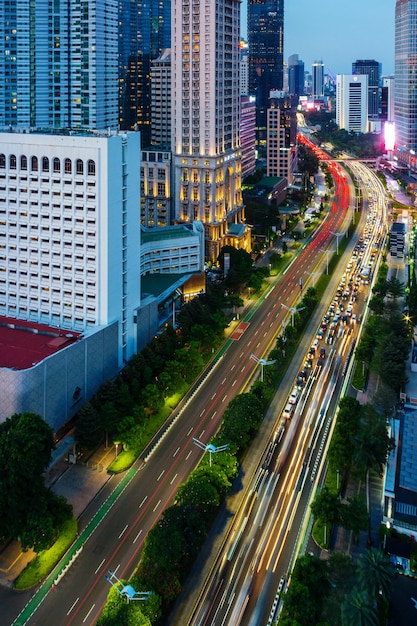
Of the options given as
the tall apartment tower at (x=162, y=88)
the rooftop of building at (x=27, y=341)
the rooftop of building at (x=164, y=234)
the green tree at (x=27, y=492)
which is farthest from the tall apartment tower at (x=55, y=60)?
the green tree at (x=27, y=492)

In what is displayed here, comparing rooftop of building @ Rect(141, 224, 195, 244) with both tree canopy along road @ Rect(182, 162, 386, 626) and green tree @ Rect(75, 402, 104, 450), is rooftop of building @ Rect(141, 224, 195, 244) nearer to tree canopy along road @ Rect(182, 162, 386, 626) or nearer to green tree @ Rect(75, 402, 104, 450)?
tree canopy along road @ Rect(182, 162, 386, 626)

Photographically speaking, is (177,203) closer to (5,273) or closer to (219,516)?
(5,273)

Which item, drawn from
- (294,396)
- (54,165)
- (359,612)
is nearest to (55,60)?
(54,165)

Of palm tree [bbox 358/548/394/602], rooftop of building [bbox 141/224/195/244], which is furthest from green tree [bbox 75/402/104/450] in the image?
rooftop of building [bbox 141/224/195/244]

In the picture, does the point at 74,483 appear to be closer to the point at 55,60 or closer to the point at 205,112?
the point at 205,112

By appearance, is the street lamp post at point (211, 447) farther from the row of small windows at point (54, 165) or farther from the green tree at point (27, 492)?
the row of small windows at point (54, 165)

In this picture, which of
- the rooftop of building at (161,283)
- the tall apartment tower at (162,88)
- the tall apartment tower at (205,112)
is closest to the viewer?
the rooftop of building at (161,283)

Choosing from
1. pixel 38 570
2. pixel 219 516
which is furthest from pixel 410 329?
pixel 38 570
